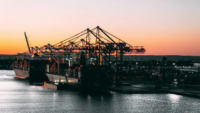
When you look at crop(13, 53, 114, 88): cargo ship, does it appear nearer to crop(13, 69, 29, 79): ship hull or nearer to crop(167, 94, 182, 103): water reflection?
crop(13, 69, 29, 79): ship hull

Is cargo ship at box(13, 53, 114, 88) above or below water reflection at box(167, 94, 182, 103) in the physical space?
above

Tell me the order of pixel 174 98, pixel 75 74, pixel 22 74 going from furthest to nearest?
pixel 22 74, pixel 75 74, pixel 174 98

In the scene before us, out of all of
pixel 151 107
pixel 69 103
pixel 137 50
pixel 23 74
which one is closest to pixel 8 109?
pixel 69 103

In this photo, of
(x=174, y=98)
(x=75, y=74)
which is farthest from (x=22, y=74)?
(x=174, y=98)

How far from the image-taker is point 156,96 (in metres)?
61.7

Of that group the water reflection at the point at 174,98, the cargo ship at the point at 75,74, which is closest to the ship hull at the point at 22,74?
the cargo ship at the point at 75,74

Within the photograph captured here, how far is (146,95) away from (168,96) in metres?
4.78


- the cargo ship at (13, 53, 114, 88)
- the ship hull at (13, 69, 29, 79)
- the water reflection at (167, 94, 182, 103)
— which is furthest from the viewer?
the ship hull at (13, 69, 29, 79)

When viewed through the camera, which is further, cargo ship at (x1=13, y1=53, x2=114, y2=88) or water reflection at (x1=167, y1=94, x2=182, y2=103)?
cargo ship at (x1=13, y1=53, x2=114, y2=88)

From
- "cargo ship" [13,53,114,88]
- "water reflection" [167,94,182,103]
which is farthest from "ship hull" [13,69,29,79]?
"water reflection" [167,94,182,103]

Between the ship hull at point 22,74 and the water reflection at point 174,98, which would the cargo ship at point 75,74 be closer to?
the ship hull at point 22,74

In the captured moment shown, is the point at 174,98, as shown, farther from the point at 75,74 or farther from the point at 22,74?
the point at 22,74

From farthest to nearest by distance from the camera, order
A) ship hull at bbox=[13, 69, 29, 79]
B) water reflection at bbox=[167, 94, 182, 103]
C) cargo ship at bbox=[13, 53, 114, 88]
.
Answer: ship hull at bbox=[13, 69, 29, 79] < cargo ship at bbox=[13, 53, 114, 88] < water reflection at bbox=[167, 94, 182, 103]

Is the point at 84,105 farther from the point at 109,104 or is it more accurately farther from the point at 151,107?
the point at 151,107
